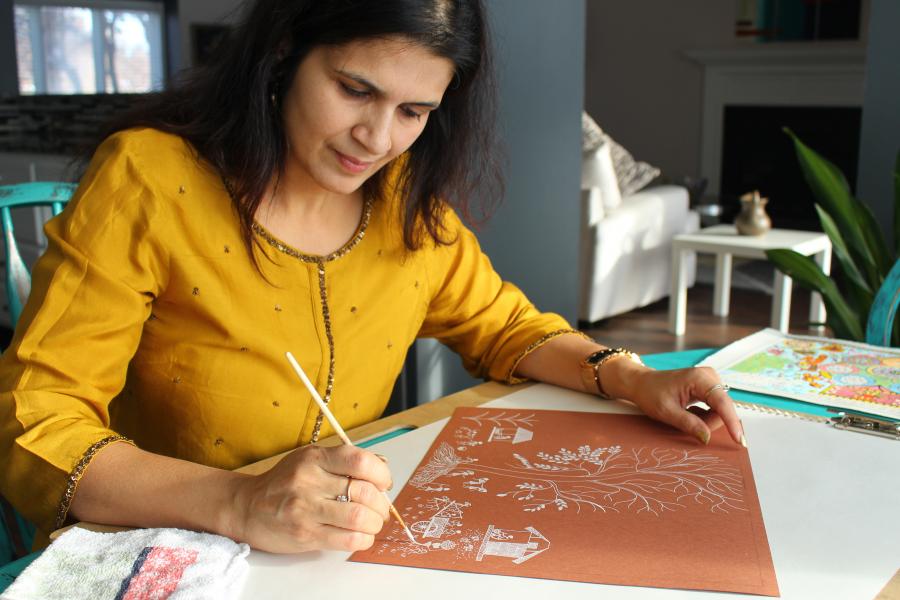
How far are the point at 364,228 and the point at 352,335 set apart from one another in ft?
0.47

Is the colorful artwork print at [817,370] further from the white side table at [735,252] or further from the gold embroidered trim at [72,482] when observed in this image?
the white side table at [735,252]

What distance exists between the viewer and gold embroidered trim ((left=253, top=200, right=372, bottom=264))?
1148mm

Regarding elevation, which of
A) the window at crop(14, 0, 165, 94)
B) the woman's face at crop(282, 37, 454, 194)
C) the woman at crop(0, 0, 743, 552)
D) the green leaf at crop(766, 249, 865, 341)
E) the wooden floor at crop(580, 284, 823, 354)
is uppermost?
the window at crop(14, 0, 165, 94)

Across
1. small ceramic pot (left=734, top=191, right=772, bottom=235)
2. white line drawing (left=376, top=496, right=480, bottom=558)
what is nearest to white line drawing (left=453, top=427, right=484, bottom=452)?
white line drawing (left=376, top=496, right=480, bottom=558)

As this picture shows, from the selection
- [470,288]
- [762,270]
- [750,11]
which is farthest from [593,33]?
[470,288]

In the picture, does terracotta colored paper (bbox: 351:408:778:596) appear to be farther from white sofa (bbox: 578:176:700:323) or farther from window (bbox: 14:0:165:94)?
window (bbox: 14:0:165:94)

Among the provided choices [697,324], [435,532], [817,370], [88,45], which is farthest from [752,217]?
[88,45]

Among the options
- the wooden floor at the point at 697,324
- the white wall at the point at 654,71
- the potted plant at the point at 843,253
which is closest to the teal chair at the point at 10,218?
the potted plant at the point at 843,253

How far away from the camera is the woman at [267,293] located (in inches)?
34.3

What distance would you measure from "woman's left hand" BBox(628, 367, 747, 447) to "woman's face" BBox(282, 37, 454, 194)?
0.40m

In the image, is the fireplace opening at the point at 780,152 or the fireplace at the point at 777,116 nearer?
the fireplace at the point at 777,116

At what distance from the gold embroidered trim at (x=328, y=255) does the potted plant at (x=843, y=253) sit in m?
1.01

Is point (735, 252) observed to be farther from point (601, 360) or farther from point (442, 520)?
point (442, 520)

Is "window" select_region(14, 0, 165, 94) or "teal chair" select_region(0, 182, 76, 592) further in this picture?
"window" select_region(14, 0, 165, 94)
